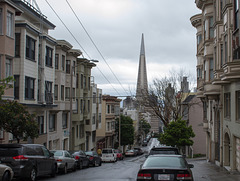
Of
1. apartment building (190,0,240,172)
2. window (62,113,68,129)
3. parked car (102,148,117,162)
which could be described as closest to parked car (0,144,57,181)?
apartment building (190,0,240,172)

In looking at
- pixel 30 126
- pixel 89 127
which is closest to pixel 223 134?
pixel 30 126

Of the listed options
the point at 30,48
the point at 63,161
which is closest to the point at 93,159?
the point at 63,161

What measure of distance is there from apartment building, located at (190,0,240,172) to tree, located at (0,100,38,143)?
10.7m

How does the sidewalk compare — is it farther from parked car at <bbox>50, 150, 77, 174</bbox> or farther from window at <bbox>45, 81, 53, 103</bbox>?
→ window at <bbox>45, 81, 53, 103</bbox>

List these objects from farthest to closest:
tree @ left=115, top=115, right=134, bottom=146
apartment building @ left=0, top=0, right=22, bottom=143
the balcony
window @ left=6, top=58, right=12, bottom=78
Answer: tree @ left=115, top=115, right=134, bottom=146 → window @ left=6, top=58, right=12, bottom=78 → apartment building @ left=0, top=0, right=22, bottom=143 → the balcony

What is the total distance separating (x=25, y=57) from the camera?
27.9 meters

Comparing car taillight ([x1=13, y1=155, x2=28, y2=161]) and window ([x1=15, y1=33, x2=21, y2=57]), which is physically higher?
window ([x1=15, y1=33, x2=21, y2=57])

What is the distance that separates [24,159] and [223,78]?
1085 centimetres

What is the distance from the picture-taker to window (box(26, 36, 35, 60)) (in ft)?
93.2

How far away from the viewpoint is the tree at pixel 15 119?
17.5 m

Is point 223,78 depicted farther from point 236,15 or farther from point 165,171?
point 165,171

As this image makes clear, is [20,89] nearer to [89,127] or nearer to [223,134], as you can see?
[223,134]

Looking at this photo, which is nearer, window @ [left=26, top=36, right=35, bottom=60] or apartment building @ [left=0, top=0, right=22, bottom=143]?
apartment building @ [left=0, top=0, right=22, bottom=143]

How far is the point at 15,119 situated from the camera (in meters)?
17.9
